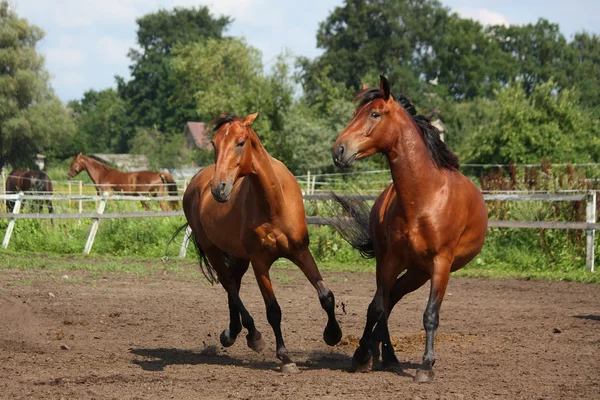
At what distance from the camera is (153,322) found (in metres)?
8.88

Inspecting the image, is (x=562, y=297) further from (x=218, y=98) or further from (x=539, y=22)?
(x=539, y=22)

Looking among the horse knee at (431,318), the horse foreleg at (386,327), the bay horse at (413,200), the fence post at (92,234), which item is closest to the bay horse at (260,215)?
the horse foreleg at (386,327)

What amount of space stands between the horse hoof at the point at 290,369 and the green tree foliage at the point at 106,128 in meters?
78.1

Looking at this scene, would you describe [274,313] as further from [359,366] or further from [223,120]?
[223,120]

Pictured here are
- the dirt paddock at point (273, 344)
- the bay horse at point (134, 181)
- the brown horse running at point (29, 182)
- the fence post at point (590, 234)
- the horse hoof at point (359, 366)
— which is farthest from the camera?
the brown horse running at point (29, 182)

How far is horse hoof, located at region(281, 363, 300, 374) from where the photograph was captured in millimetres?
6325

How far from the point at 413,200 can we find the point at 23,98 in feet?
140

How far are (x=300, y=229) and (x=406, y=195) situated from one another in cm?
107

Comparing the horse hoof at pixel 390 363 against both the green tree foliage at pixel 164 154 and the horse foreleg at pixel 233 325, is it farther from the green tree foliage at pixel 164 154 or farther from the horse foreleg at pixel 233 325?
the green tree foliage at pixel 164 154

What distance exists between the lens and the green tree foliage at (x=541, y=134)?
29688mm

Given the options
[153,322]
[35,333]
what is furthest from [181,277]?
[35,333]

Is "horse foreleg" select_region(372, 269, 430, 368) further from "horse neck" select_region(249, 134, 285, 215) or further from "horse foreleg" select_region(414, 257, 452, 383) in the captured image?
"horse neck" select_region(249, 134, 285, 215)

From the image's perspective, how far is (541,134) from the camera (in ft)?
100.0

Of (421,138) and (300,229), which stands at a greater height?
(421,138)
